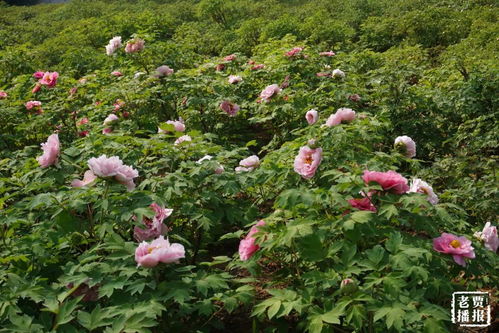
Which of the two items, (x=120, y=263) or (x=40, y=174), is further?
(x=40, y=174)

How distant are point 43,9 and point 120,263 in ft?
50.8

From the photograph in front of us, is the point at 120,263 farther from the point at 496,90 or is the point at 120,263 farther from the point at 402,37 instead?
the point at 402,37

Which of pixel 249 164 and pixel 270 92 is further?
pixel 270 92

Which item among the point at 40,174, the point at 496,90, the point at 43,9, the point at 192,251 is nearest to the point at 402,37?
the point at 496,90

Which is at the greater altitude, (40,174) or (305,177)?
(40,174)

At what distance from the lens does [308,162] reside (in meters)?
2.16

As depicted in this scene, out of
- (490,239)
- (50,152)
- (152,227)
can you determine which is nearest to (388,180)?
(490,239)

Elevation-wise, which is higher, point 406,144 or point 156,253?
point 156,253

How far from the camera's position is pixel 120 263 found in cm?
185

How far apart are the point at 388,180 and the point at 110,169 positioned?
107 centimetres

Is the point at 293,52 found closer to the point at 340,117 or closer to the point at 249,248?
the point at 340,117

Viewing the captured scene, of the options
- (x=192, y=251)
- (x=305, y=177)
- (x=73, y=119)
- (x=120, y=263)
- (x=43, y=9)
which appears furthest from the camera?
(x=43, y=9)

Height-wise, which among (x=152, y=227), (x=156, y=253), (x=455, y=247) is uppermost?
(x=156, y=253)

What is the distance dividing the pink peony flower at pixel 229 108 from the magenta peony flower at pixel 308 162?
62.5 inches
